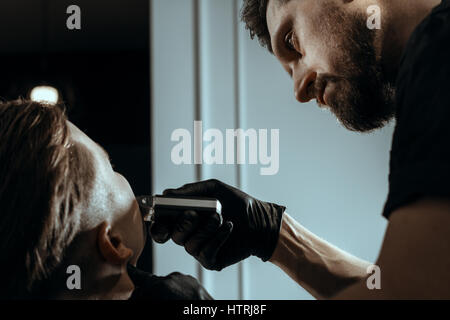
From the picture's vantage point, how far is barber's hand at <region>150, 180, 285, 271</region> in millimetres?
1074

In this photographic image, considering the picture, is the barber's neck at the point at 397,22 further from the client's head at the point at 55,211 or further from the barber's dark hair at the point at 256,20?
the client's head at the point at 55,211

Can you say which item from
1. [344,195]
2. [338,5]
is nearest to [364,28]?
[338,5]

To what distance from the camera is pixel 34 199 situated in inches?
30.7

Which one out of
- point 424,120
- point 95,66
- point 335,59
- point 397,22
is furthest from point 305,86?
point 95,66

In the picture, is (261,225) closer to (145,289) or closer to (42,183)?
(145,289)

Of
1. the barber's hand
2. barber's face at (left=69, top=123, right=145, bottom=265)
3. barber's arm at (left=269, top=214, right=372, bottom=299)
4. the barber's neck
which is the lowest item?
barber's arm at (left=269, top=214, right=372, bottom=299)

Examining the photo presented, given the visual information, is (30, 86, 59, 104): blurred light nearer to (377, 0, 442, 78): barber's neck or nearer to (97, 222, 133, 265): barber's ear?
(97, 222, 133, 265): barber's ear

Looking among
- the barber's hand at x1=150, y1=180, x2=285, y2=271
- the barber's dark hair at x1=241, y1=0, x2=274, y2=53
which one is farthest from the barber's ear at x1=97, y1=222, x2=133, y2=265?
the barber's dark hair at x1=241, y1=0, x2=274, y2=53

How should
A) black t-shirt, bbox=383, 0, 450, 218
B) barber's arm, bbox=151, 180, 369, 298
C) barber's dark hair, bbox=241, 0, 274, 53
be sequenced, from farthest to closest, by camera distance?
barber's dark hair, bbox=241, 0, 274, 53 → barber's arm, bbox=151, 180, 369, 298 → black t-shirt, bbox=383, 0, 450, 218

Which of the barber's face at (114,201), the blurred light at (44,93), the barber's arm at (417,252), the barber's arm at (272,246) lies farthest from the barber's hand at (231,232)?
the blurred light at (44,93)

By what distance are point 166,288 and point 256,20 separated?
80 centimetres

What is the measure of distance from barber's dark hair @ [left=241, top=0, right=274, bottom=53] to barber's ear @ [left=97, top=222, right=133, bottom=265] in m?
0.76

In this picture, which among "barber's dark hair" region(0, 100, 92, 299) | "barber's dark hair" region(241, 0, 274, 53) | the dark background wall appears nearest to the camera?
"barber's dark hair" region(0, 100, 92, 299)

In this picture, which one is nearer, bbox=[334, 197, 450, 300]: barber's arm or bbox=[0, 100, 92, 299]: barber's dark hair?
bbox=[334, 197, 450, 300]: barber's arm
